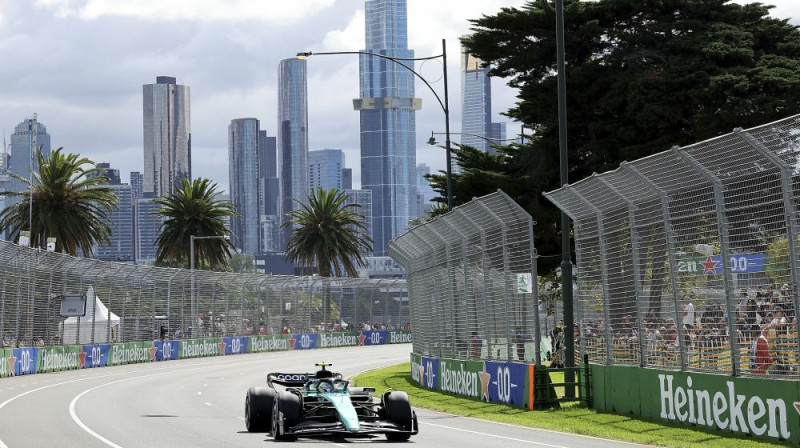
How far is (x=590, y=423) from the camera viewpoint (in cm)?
2041

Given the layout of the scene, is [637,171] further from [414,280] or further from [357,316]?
[357,316]

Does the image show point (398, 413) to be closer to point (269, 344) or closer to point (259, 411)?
point (259, 411)

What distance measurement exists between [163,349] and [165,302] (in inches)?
82.0

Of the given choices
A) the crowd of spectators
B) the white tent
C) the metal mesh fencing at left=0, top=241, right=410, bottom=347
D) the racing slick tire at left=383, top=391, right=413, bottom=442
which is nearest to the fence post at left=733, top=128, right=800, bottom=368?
the crowd of spectators

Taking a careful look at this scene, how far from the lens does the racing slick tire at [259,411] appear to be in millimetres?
19453

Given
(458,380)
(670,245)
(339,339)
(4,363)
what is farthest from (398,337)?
(670,245)

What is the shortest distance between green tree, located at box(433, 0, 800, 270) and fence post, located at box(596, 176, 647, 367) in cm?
1146

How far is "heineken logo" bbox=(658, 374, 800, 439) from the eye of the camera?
1606 cm

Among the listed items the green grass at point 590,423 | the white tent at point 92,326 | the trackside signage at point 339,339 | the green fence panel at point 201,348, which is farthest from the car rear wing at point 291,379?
the trackside signage at point 339,339

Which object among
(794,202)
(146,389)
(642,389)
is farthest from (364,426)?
(146,389)

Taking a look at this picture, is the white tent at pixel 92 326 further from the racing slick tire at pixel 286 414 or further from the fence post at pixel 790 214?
the fence post at pixel 790 214

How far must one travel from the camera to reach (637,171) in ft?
62.6

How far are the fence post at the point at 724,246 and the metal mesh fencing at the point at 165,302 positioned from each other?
2681 centimetres

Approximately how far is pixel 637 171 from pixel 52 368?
104 ft
